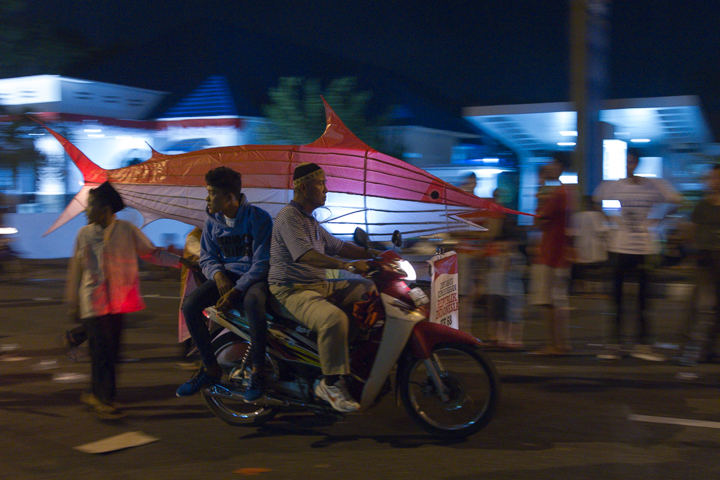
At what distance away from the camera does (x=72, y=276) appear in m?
5.11

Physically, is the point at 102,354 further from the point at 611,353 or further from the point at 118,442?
the point at 611,353

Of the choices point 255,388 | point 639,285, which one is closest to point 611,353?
point 639,285

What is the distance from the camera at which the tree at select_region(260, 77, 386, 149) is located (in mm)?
24969

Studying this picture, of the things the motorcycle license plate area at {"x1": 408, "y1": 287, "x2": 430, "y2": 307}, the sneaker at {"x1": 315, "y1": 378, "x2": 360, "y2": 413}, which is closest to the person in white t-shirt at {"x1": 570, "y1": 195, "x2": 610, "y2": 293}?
the motorcycle license plate area at {"x1": 408, "y1": 287, "x2": 430, "y2": 307}

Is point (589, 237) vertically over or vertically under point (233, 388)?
over

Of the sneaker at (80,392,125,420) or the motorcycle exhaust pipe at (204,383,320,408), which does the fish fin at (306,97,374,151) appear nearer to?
the motorcycle exhaust pipe at (204,383,320,408)

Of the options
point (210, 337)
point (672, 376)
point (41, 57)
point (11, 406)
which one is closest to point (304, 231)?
point (210, 337)

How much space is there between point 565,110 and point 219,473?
57.3 feet

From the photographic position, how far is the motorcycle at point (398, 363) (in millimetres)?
4305

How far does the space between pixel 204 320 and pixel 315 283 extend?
908 millimetres

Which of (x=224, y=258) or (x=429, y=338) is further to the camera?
(x=224, y=258)

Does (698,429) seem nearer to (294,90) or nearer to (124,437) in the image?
(124,437)

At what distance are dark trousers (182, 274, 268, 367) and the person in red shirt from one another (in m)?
3.34

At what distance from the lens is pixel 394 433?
181 inches
